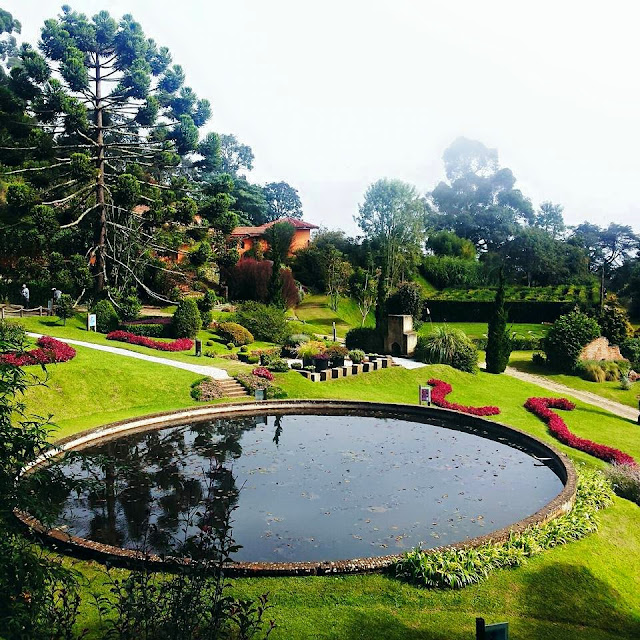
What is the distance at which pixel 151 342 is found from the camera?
27.2 m

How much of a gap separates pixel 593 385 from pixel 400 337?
878 centimetres

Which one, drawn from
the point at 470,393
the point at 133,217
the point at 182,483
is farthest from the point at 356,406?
the point at 133,217

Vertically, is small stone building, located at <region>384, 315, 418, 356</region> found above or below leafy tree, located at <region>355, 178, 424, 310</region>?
below

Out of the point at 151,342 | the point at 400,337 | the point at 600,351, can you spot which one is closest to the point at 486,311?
the point at 600,351

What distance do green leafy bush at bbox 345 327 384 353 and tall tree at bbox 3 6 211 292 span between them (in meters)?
13.2

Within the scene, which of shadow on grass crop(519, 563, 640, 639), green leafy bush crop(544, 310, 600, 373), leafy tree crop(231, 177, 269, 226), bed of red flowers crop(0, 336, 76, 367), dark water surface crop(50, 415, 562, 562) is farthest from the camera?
leafy tree crop(231, 177, 269, 226)

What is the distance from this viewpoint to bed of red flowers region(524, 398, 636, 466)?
1614cm

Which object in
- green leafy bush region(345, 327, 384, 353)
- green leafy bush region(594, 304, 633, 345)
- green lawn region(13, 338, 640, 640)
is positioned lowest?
green lawn region(13, 338, 640, 640)

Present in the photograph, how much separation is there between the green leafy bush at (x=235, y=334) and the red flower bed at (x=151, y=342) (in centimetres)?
245

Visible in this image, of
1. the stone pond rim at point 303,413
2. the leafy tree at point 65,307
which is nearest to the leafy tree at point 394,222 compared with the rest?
the leafy tree at point 65,307

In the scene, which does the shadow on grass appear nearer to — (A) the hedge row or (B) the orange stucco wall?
(A) the hedge row

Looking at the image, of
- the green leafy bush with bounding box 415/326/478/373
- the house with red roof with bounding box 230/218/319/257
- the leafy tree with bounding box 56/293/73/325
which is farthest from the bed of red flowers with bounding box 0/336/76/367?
the house with red roof with bounding box 230/218/319/257

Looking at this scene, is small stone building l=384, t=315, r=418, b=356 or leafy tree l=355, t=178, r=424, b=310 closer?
small stone building l=384, t=315, r=418, b=356

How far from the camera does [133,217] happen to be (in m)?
36.1
